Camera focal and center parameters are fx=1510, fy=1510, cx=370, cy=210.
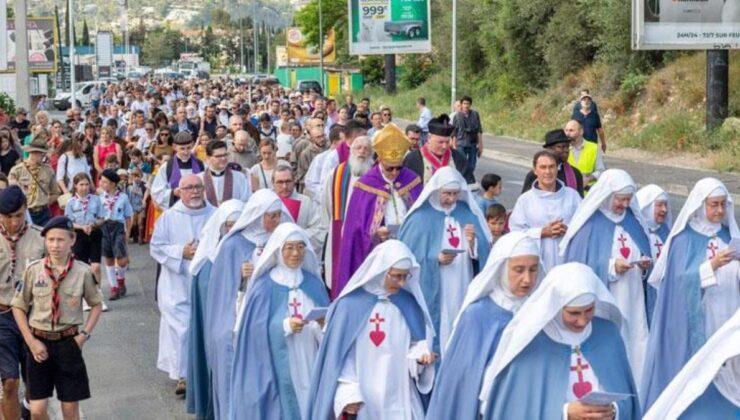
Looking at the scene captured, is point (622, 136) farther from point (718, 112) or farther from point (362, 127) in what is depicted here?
point (362, 127)

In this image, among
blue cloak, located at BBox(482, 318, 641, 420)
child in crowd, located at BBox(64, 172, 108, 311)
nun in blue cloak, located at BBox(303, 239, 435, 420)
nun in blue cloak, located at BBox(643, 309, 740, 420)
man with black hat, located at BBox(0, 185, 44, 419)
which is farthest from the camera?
child in crowd, located at BBox(64, 172, 108, 311)

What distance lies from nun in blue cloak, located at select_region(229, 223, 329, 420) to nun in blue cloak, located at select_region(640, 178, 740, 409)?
90.5 inches

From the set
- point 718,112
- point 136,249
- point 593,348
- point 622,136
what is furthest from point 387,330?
point 622,136

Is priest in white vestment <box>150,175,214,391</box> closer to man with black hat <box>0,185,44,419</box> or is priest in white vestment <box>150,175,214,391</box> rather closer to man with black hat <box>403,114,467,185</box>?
man with black hat <box>403,114,467,185</box>

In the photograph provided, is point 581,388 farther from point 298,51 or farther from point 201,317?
point 298,51

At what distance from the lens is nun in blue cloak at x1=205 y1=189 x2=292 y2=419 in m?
9.62

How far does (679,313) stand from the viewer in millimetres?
9750

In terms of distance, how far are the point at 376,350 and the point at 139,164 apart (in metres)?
13.2

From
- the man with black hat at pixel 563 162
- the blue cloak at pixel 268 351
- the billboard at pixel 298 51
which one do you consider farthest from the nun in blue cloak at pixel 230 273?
the billboard at pixel 298 51

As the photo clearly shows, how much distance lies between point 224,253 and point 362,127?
535 centimetres

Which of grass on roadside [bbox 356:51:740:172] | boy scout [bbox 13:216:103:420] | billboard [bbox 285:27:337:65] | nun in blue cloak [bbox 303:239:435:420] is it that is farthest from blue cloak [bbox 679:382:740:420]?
billboard [bbox 285:27:337:65]

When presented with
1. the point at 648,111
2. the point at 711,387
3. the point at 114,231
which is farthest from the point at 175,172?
the point at 648,111

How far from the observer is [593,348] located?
251 inches

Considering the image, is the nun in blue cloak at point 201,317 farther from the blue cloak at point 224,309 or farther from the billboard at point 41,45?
the billboard at point 41,45
